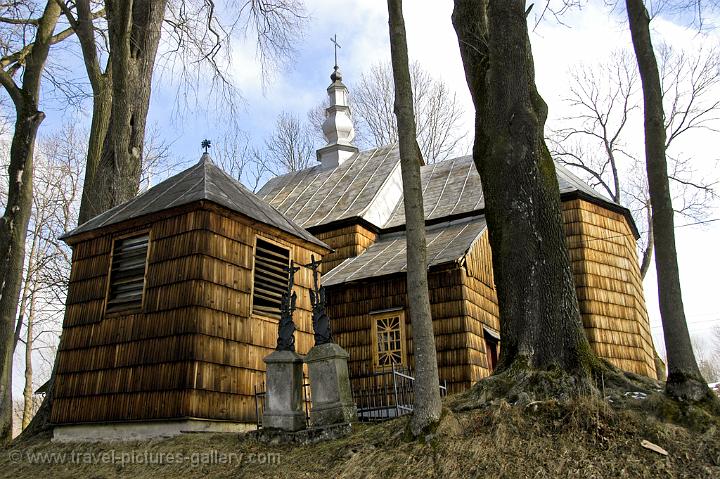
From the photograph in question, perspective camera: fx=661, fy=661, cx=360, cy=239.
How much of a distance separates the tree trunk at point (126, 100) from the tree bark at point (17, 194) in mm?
1374

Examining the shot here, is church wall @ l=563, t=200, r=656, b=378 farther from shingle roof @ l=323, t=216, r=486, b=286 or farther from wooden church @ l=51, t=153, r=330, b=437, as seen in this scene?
wooden church @ l=51, t=153, r=330, b=437

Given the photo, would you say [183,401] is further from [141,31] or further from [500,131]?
[141,31]

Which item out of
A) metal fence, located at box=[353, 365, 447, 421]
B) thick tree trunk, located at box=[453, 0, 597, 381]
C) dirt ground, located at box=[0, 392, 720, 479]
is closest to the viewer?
dirt ground, located at box=[0, 392, 720, 479]

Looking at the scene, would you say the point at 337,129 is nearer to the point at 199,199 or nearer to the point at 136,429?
the point at 199,199

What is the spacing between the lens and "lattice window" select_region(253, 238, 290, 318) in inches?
446

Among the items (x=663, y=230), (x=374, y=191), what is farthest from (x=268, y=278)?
(x=374, y=191)

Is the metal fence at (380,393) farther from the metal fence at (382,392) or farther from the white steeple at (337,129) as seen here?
the white steeple at (337,129)

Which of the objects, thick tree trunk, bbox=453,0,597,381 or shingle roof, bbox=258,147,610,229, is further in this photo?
shingle roof, bbox=258,147,610,229

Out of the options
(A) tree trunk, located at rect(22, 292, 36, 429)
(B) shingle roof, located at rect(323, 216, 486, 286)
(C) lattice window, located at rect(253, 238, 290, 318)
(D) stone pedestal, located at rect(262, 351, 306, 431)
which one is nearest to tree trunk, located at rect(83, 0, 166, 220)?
(C) lattice window, located at rect(253, 238, 290, 318)

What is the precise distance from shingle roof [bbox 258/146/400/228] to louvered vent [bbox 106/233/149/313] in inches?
298

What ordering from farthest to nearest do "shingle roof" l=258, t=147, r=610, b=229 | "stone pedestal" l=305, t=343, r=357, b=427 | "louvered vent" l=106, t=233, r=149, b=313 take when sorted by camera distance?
"shingle roof" l=258, t=147, r=610, b=229 → "louvered vent" l=106, t=233, r=149, b=313 → "stone pedestal" l=305, t=343, r=357, b=427

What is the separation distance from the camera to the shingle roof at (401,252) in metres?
14.4

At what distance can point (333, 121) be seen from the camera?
24141mm

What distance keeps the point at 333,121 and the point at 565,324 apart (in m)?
18.2
